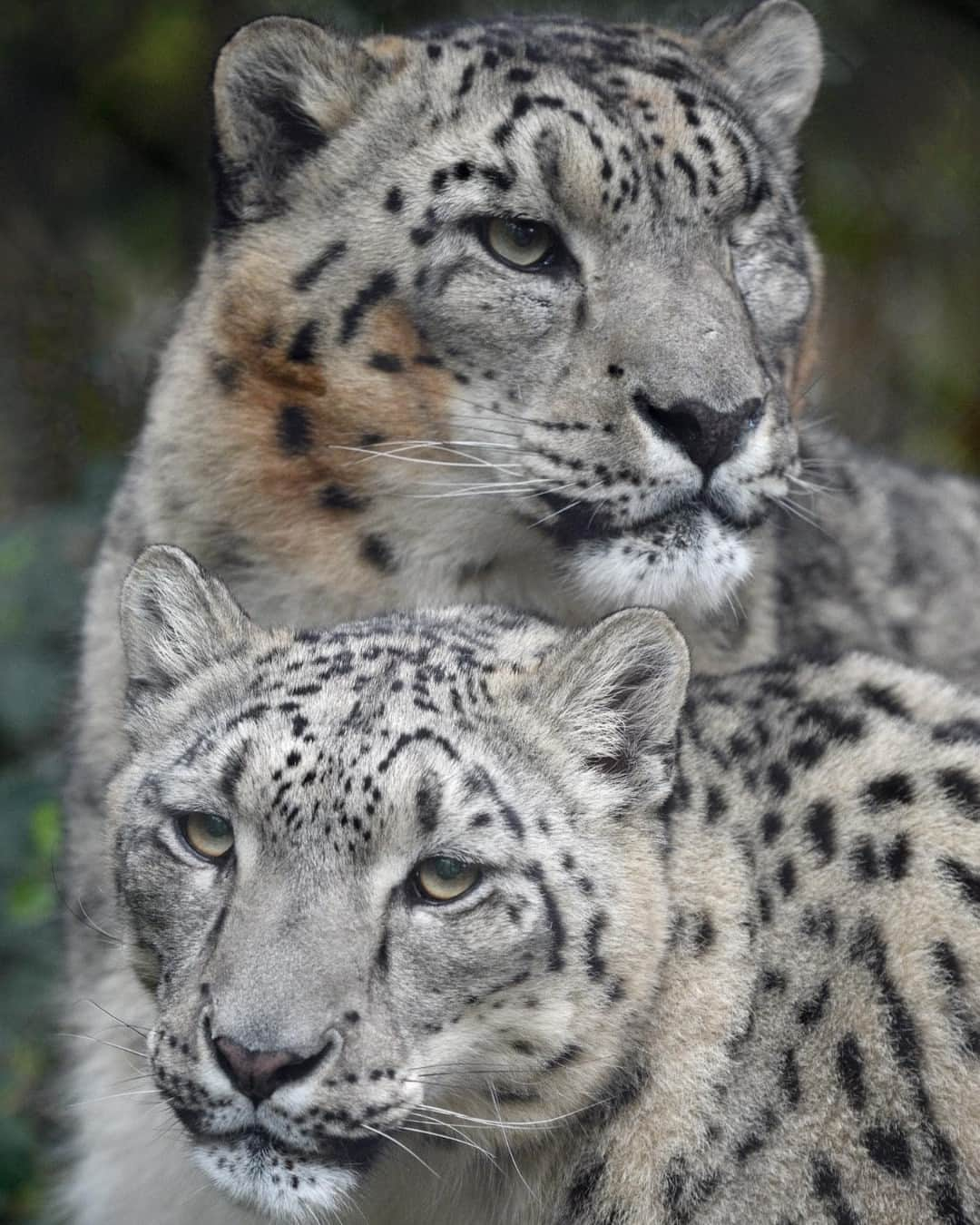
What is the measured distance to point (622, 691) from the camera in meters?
4.43

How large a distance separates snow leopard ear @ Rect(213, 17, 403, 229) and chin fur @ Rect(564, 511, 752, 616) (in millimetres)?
1477

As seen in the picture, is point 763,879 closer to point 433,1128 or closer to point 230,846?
point 433,1128

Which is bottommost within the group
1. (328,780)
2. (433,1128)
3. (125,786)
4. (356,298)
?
(433,1128)

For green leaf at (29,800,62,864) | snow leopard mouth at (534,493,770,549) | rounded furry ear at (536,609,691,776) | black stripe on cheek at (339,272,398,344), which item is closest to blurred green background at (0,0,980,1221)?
green leaf at (29,800,62,864)

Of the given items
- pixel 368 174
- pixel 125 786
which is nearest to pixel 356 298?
pixel 368 174

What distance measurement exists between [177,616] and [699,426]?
4.68ft

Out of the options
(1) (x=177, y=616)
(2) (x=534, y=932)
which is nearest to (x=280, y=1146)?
(2) (x=534, y=932)

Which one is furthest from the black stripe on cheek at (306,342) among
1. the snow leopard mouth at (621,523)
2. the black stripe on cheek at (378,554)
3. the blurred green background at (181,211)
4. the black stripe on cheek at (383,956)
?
the blurred green background at (181,211)

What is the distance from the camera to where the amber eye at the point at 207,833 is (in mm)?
4180

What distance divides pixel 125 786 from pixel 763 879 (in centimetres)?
157

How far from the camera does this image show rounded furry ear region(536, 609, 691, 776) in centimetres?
437

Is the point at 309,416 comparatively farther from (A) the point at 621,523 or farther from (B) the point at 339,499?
(A) the point at 621,523

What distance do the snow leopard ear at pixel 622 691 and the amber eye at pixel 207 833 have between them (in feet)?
2.70

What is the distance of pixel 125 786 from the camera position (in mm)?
4617
